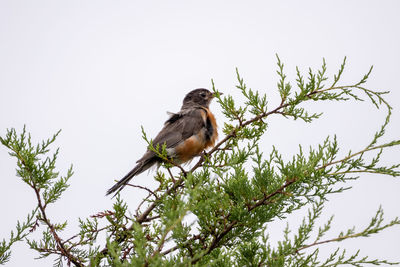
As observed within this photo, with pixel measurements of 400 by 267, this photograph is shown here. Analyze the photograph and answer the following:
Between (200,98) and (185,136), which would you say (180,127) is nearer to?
(185,136)

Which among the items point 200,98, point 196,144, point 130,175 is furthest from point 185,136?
point 200,98

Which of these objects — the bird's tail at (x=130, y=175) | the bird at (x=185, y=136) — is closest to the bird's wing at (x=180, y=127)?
the bird at (x=185, y=136)

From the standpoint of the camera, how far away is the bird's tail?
4.17 meters

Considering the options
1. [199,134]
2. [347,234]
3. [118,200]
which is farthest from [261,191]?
[199,134]

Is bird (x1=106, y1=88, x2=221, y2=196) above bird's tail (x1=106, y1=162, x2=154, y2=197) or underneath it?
above

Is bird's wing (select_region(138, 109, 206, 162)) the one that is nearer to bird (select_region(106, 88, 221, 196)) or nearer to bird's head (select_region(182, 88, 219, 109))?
bird (select_region(106, 88, 221, 196))

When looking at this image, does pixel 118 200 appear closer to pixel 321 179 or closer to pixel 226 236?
pixel 226 236

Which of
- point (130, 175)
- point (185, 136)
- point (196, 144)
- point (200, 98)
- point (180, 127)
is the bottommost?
point (130, 175)

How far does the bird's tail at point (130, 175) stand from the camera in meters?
4.17

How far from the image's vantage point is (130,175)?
179 inches

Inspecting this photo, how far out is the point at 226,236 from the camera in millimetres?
Result: 2867

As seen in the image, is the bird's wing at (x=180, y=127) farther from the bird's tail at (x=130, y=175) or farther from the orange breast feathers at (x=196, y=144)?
the bird's tail at (x=130, y=175)

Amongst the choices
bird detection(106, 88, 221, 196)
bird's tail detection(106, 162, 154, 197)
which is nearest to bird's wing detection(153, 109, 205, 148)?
bird detection(106, 88, 221, 196)

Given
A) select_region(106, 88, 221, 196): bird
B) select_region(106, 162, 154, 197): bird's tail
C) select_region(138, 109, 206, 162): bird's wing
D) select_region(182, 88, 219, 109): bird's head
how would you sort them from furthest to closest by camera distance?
select_region(182, 88, 219, 109): bird's head, select_region(138, 109, 206, 162): bird's wing, select_region(106, 88, 221, 196): bird, select_region(106, 162, 154, 197): bird's tail
